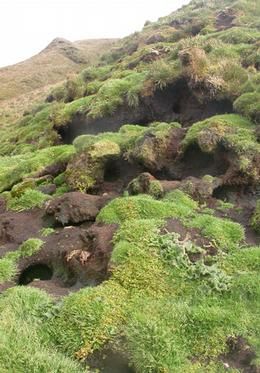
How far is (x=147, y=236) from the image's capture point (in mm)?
12219

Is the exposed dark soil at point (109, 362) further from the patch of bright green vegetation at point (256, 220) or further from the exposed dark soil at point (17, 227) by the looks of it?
the patch of bright green vegetation at point (256, 220)

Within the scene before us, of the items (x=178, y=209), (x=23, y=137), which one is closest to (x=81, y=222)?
(x=178, y=209)

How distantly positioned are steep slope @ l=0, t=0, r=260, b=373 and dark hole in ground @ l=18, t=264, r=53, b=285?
1.2 inches

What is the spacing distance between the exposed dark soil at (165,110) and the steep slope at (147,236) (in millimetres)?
59

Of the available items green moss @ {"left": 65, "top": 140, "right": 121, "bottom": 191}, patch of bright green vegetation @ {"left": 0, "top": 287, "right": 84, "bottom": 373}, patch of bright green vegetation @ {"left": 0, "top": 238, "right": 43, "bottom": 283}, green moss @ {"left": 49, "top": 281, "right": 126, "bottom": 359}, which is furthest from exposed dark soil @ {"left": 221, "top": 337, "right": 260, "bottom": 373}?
green moss @ {"left": 65, "top": 140, "right": 121, "bottom": 191}

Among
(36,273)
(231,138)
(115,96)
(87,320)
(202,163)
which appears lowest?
(202,163)

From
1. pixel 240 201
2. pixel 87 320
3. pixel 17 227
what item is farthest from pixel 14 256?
pixel 240 201

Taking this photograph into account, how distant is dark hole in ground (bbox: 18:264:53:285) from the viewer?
12930mm

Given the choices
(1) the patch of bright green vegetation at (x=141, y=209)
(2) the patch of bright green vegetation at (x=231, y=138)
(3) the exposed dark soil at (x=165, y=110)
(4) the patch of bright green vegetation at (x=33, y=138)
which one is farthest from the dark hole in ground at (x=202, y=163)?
(4) the patch of bright green vegetation at (x=33, y=138)

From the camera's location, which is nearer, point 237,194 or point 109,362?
point 109,362

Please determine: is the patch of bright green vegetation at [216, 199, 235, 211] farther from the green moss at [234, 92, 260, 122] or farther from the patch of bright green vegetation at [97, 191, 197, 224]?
the green moss at [234, 92, 260, 122]

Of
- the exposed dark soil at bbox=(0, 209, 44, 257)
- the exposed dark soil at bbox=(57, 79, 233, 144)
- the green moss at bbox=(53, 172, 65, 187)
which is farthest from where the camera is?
the exposed dark soil at bbox=(57, 79, 233, 144)

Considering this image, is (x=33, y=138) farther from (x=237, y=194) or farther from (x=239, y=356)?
(x=239, y=356)

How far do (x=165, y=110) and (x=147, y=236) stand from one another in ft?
38.3
